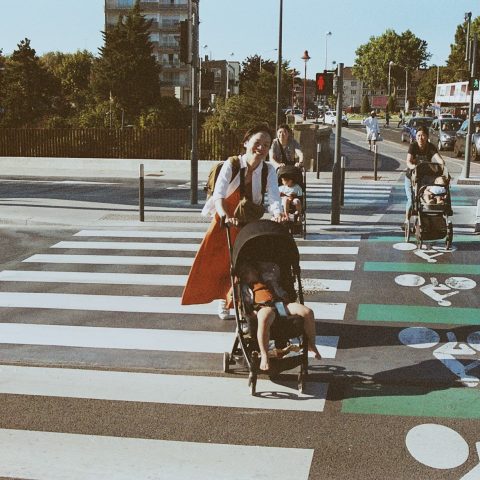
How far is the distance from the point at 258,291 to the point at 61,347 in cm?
221

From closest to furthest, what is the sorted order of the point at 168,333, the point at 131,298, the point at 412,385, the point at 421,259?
the point at 412,385
the point at 168,333
the point at 131,298
the point at 421,259

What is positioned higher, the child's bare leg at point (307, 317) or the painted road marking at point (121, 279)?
the child's bare leg at point (307, 317)

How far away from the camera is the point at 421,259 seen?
11.3m

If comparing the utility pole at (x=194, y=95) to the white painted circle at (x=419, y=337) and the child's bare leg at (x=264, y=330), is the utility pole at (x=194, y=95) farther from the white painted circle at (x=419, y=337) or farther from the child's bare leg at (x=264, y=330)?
the child's bare leg at (x=264, y=330)

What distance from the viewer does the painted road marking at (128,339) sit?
283 inches

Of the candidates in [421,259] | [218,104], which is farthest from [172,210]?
[218,104]

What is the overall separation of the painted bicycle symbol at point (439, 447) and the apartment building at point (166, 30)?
96.6m

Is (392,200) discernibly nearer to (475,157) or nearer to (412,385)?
(412,385)

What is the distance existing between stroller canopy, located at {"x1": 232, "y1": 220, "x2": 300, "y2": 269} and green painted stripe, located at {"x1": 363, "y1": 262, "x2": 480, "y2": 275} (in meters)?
4.64

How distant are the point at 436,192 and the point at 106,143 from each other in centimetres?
2218

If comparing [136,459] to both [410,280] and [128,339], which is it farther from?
[410,280]

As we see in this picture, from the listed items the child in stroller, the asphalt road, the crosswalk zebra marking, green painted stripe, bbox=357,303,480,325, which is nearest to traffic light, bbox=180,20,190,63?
the asphalt road

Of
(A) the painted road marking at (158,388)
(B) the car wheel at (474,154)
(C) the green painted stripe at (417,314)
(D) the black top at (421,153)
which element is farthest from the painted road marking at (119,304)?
(B) the car wheel at (474,154)

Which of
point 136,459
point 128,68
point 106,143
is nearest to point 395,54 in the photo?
point 128,68
